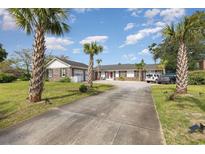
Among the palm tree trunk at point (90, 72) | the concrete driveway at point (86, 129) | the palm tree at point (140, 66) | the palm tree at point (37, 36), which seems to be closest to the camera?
the concrete driveway at point (86, 129)

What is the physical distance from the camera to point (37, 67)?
392 inches

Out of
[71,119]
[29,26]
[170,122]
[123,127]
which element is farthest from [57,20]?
[170,122]

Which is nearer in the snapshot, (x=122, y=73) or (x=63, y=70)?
(x=63, y=70)

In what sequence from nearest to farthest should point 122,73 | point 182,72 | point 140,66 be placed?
point 182,72 → point 140,66 → point 122,73

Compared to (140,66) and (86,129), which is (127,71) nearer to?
(140,66)

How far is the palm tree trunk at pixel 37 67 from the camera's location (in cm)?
991

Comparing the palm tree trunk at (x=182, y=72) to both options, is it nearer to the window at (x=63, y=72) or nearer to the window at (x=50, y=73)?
the window at (x=63, y=72)

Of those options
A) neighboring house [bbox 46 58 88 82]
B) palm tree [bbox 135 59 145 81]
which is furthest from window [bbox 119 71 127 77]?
neighboring house [bbox 46 58 88 82]

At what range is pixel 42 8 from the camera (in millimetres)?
9305

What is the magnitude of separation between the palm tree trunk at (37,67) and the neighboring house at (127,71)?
3678 cm

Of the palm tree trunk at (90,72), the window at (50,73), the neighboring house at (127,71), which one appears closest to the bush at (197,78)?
the neighboring house at (127,71)

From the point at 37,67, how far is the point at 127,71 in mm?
Result: 38555

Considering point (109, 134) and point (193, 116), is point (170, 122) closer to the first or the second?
point (193, 116)

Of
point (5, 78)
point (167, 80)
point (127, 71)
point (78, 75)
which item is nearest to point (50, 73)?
point (78, 75)
